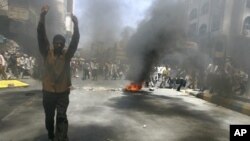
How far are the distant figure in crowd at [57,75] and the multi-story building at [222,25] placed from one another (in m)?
30.7

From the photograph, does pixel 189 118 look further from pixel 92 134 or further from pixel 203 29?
pixel 203 29

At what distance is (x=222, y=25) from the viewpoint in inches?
1721

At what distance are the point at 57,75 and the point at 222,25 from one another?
136 feet

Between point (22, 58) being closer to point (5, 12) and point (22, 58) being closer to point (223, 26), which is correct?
point (5, 12)

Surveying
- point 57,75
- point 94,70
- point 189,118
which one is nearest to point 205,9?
point 94,70

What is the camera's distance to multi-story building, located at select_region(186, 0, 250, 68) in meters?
37.4

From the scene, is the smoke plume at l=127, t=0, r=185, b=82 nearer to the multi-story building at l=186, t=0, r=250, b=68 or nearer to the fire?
the fire

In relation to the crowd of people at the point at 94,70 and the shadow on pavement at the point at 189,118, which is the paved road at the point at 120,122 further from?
the crowd of people at the point at 94,70

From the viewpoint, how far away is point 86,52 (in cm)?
3588

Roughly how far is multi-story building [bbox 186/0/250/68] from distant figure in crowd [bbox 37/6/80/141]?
30.7m

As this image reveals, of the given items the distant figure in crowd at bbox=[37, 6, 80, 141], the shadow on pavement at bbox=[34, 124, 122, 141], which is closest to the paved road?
the shadow on pavement at bbox=[34, 124, 122, 141]

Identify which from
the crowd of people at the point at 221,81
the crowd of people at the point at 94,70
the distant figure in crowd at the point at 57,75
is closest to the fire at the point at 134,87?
the crowd of people at the point at 221,81

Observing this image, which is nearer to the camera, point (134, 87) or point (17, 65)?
point (134, 87)

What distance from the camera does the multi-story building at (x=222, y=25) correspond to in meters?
37.4
